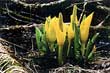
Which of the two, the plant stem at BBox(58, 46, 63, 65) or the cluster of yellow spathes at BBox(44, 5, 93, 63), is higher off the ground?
the cluster of yellow spathes at BBox(44, 5, 93, 63)

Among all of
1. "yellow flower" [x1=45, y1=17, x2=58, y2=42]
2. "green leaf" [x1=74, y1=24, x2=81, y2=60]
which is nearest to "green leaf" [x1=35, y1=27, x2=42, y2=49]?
"yellow flower" [x1=45, y1=17, x2=58, y2=42]

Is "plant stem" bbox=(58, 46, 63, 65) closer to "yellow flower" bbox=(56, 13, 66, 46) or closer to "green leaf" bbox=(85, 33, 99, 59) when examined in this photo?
"yellow flower" bbox=(56, 13, 66, 46)

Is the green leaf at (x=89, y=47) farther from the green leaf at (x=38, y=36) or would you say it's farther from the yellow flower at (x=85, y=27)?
the green leaf at (x=38, y=36)

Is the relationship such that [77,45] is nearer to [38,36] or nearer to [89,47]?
[89,47]

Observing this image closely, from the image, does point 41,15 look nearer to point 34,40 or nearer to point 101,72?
point 34,40

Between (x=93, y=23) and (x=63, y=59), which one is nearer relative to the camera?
(x=63, y=59)

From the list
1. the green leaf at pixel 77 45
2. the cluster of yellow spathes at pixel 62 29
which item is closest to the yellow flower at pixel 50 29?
the cluster of yellow spathes at pixel 62 29


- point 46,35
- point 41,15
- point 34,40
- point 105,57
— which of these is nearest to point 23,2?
point 41,15
